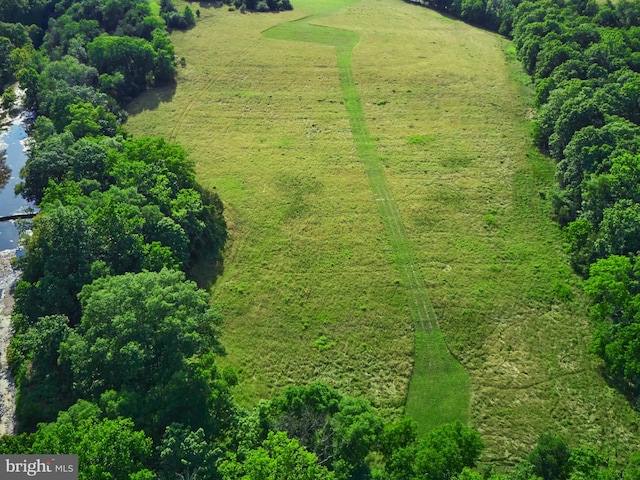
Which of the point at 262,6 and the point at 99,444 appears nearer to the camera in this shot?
the point at 99,444

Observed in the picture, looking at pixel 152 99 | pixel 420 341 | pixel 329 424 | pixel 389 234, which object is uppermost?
pixel 152 99

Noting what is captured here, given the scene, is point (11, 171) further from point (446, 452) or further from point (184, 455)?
point (446, 452)

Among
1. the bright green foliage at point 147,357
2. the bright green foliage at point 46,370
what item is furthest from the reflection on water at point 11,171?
the bright green foliage at point 147,357

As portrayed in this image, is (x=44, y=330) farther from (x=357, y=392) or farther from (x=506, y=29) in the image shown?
(x=506, y=29)

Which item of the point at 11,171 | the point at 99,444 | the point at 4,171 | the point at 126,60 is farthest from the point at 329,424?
the point at 126,60

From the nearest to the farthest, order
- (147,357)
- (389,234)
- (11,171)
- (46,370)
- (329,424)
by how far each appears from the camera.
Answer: (329,424), (147,357), (46,370), (389,234), (11,171)

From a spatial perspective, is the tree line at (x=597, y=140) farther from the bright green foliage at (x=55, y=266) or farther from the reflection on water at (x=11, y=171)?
the reflection on water at (x=11, y=171)
